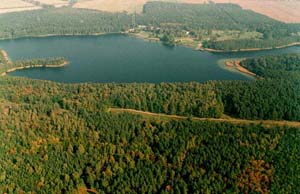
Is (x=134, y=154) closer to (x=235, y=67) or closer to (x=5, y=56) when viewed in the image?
(x=235, y=67)

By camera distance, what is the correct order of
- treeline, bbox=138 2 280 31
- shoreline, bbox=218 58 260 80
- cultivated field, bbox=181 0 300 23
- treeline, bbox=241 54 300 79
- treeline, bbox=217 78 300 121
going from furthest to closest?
1. treeline, bbox=138 2 280 31
2. cultivated field, bbox=181 0 300 23
3. shoreline, bbox=218 58 260 80
4. treeline, bbox=241 54 300 79
5. treeline, bbox=217 78 300 121

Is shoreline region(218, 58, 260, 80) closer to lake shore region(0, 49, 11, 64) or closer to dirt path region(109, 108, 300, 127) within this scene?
dirt path region(109, 108, 300, 127)

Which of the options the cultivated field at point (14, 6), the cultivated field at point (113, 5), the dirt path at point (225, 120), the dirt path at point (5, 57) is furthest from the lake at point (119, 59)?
the cultivated field at point (113, 5)

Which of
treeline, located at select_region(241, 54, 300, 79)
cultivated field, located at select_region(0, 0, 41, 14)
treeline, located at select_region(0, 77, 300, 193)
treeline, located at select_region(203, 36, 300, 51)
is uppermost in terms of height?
cultivated field, located at select_region(0, 0, 41, 14)

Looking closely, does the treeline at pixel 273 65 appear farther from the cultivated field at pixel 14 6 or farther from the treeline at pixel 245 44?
the cultivated field at pixel 14 6

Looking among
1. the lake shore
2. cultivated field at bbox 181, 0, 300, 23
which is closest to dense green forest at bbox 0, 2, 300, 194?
the lake shore

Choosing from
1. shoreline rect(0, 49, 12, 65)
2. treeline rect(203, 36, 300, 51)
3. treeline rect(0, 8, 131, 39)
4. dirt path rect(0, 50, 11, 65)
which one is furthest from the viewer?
treeline rect(0, 8, 131, 39)

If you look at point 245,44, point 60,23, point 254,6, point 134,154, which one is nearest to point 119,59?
point 245,44
